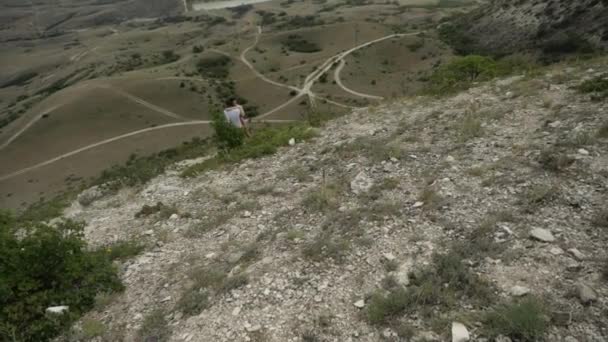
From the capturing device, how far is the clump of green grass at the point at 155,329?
4297 millimetres

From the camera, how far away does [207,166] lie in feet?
32.2

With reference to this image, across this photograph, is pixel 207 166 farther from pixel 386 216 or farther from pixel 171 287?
pixel 386 216

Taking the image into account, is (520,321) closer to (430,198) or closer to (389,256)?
(389,256)

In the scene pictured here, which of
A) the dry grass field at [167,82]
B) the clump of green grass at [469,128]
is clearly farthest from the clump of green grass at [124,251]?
the dry grass field at [167,82]

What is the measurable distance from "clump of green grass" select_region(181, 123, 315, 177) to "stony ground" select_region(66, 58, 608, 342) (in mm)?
421

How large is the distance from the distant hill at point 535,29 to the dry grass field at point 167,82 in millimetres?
6814

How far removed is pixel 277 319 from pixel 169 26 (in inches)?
5906

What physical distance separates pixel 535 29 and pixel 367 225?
199 feet

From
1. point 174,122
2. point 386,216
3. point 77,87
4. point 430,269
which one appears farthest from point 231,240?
point 77,87

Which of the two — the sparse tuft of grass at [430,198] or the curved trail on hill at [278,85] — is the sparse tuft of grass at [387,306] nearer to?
the sparse tuft of grass at [430,198]

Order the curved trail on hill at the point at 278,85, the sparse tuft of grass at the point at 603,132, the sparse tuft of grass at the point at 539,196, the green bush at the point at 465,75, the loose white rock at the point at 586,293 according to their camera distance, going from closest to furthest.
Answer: the loose white rock at the point at 586,293, the sparse tuft of grass at the point at 539,196, the sparse tuft of grass at the point at 603,132, the green bush at the point at 465,75, the curved trail on hill at the point at 278,85

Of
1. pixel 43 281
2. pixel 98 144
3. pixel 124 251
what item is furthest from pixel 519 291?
pixel 98 144

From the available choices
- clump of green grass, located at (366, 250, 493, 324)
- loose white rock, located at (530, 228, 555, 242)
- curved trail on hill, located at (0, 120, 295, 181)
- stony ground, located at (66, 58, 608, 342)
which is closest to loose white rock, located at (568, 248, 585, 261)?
stony ground, located at (66, 58, 608, 342)

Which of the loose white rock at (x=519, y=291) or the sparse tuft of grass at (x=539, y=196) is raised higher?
the sparse tuft of grass at (x=539, y=196)
